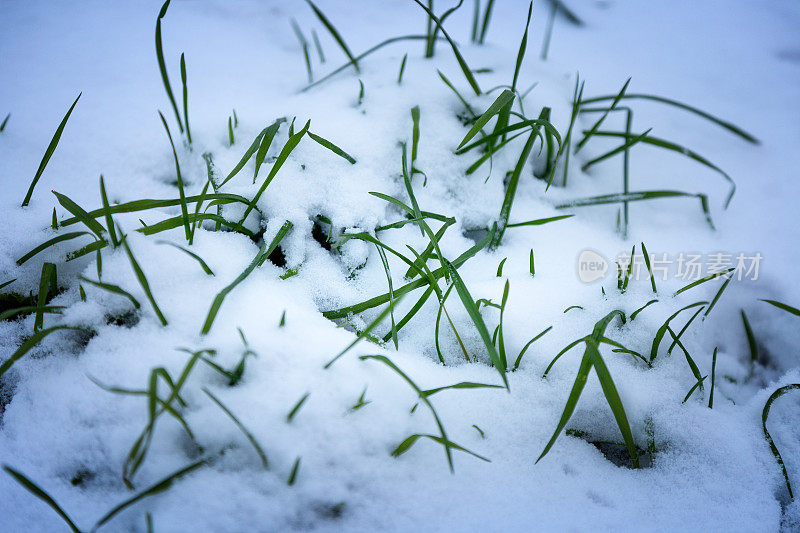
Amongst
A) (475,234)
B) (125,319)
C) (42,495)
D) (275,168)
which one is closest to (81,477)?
(42,495)

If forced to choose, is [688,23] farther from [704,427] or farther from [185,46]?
[185,46]

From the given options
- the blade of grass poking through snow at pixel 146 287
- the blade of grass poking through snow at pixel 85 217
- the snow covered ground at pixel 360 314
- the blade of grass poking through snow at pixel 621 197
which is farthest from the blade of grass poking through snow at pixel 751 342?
the blade of grass poking through snow at pixel 85 217

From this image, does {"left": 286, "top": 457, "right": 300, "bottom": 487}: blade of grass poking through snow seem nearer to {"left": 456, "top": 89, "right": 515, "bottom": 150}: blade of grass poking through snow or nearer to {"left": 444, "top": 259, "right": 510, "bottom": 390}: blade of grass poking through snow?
{"left": 444, "top": 259, "right": 510, "bottom": 390}: blade of grass poking through snow

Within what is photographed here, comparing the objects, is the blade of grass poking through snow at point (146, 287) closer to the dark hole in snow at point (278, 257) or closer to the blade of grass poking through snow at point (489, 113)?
the dark hole in snow at point (278, 257)

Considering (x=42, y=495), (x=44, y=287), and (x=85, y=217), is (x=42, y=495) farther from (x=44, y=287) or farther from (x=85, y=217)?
A: (x=85, y=217)

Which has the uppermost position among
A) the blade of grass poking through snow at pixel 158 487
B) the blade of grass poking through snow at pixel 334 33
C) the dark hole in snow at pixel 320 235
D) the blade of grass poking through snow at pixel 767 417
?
the blade of grass poking through snow at pixel 334 33
